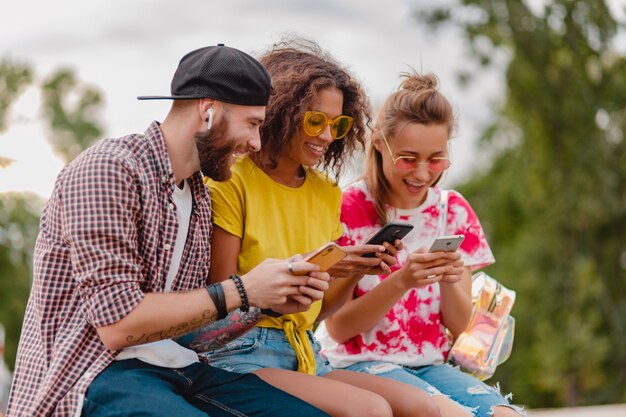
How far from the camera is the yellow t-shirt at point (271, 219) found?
11.3 ft

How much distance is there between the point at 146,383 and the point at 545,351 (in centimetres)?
2108

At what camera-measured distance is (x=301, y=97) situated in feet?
11.8

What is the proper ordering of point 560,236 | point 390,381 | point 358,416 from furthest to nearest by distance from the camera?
point 560,236 < point 390,381 < point 358,416

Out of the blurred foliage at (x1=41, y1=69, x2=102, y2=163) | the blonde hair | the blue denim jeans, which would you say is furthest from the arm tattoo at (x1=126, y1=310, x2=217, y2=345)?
the blurred foliage at (x1=41, y1=69, x2=102, y2=163)

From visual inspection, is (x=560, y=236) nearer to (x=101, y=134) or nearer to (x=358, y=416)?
(x=101, y=134)

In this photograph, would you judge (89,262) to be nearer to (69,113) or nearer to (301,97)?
(301,97)

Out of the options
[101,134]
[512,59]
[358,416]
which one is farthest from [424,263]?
[101,134]

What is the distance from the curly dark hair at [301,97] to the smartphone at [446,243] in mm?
576

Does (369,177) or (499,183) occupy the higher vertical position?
(369,177)

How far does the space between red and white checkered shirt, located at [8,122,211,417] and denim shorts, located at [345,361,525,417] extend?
3.94ft

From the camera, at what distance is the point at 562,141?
21375 mm

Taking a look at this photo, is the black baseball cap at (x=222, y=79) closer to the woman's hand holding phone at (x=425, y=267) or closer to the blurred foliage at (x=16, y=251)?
the woman's hand holding phone at (x=425, y=267)

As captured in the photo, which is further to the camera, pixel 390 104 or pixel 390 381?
pixel 390 104

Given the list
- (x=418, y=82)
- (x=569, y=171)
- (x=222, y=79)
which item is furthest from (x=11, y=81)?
(x=222, y=79)
